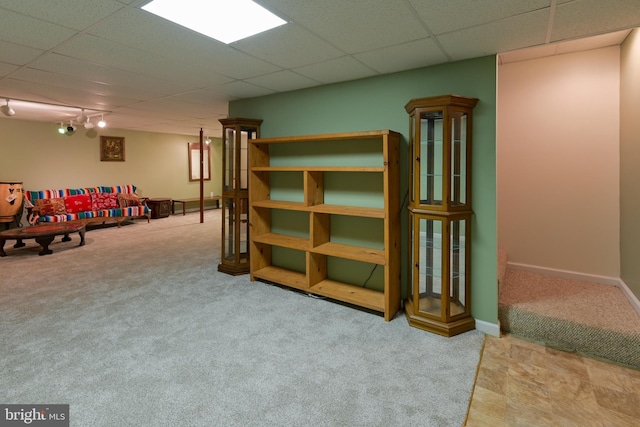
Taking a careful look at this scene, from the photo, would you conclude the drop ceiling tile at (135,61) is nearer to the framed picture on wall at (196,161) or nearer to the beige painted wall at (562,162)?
the beige painted wall at (562,162)

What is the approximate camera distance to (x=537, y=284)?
125 inches

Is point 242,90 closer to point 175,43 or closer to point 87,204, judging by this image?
point 175,43

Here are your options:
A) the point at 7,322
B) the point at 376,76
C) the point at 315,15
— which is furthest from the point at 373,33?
the point at 7,322

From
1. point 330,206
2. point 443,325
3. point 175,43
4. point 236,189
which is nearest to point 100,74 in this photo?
point 175,43

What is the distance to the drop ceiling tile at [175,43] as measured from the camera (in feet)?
6.61

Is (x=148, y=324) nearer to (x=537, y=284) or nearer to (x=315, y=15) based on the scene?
(x=315, y=15)

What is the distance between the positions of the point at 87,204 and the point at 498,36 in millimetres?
7911

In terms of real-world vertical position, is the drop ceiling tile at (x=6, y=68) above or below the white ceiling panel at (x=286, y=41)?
above

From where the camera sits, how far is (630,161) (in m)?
2.70

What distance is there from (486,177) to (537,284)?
56.3 inches

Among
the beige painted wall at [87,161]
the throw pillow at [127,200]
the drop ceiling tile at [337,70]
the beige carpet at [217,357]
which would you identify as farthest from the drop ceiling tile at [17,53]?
the throw pillow at [127,200]

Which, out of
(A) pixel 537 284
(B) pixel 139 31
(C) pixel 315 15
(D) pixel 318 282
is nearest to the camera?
(C) pixel 315 15

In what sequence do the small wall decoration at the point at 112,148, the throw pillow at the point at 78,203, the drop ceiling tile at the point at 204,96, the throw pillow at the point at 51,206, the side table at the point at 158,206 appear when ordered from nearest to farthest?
the drop ceiling tile at the point at 204,96, the throw pillow at the point at 51,206, the throw pillow at the point at 78,203, the small wall decoration at the point at 112,148, the side table at the point at 158,206

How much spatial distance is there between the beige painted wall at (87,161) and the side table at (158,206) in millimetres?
473
